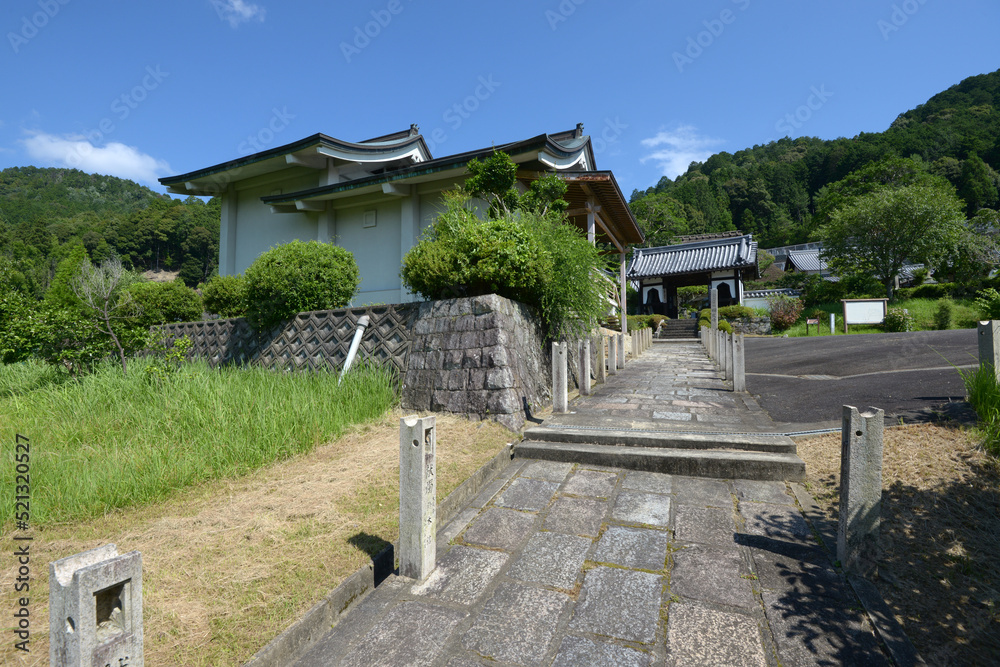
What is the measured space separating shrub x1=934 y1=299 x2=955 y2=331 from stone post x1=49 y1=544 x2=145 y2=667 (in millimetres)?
26125

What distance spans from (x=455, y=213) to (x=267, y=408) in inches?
151

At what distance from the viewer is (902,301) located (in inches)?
904

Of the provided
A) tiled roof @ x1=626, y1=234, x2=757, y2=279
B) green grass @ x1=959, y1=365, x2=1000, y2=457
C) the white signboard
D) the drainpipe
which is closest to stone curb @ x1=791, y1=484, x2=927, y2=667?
green grass @ x1=959, y1=365, x2=1000, y2=457

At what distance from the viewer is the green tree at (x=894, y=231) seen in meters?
22.9

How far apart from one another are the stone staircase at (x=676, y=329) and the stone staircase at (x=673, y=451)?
21.0 meters

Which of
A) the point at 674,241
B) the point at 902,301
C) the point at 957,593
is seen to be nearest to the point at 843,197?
the point at 674,241

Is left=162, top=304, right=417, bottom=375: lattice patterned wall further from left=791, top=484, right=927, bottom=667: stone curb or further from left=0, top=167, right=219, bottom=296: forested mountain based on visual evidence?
left=0, top=167, right=219, bottom=296: forested mountain

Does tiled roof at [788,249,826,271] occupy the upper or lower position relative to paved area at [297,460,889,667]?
upper

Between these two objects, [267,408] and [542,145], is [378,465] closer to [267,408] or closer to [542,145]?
[267,408]

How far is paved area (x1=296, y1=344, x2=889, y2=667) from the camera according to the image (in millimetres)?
2027

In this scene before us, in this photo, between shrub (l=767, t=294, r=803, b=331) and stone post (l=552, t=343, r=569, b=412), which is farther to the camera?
shrub (l=767, t=294, r=803, b=331)

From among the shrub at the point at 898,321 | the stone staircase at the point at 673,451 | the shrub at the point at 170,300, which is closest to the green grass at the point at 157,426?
the stone staircase at the point at 673,451

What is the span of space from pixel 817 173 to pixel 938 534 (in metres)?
71.2

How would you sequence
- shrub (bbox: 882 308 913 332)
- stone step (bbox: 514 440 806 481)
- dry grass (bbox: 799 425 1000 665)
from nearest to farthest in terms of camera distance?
dry grass (bbox: 799 425 1000 665), stone step (bbox: 514 440 806 481), shrub (bbox: 882 308 913 332)
